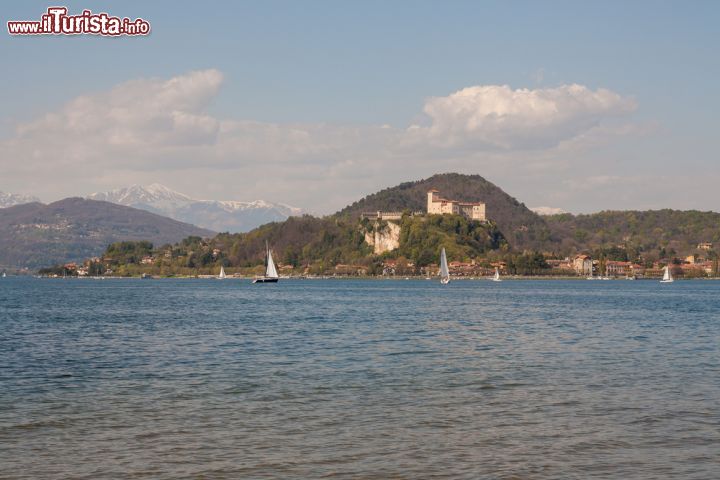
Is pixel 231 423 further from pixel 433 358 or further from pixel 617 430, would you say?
pixel 433 358

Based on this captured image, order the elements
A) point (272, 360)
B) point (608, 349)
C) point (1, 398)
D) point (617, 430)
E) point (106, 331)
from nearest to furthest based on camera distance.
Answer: point (617, 430) → point (1, 398) → point (272, 360) → point (608, 349) → point (106, 331)

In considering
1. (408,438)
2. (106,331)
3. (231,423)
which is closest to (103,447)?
(231,423)

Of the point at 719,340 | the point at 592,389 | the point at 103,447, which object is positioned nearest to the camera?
the point at 103,447

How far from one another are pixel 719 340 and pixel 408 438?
35.1 meters

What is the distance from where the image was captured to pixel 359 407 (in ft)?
87.6

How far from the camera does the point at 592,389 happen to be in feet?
99.5

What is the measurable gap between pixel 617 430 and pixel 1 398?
62.1 ft

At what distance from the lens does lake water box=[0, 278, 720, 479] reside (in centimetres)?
1981

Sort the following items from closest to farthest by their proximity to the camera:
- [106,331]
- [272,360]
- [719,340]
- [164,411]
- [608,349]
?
[164,411]
[272,360]
[608,349]
[719,340]
[106,331]

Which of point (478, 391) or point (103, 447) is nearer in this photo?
point (103, 447)

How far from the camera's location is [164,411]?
2591cm

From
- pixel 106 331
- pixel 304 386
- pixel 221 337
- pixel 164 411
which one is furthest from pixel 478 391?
pixel 106 331

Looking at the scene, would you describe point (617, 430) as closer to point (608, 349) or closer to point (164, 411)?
point (164, 411)

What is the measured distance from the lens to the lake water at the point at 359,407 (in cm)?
1981
